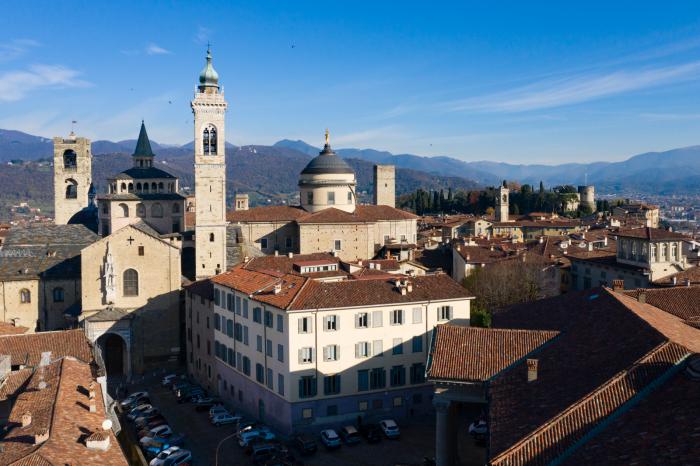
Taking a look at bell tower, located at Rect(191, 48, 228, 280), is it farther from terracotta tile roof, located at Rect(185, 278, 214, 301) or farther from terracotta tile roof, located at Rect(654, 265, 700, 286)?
terracotta tile roof, located at Rect(654, 265, 700, 286)

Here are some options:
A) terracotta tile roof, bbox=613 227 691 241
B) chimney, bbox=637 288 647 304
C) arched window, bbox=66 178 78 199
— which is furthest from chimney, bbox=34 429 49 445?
arched window, bbox=66 178 78 199

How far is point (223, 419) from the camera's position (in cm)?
4209

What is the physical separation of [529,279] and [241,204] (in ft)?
192

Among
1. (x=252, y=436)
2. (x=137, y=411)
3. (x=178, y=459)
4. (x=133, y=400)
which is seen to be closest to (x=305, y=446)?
(x=252, y=436)

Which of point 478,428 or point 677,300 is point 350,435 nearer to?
point 478,428

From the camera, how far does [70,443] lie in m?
23.9

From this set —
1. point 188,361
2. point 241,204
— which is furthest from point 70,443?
point 241,204

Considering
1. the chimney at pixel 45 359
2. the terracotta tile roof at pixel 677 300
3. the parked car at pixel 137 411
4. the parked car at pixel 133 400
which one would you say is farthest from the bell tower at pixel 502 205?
the chimney at pixel 45 359

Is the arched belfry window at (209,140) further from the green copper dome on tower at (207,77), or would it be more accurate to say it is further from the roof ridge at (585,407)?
the roof ridge at (585,407)

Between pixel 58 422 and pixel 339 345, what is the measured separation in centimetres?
1681

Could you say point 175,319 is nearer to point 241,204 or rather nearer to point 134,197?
point 134,197

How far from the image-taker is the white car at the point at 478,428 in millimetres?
36406

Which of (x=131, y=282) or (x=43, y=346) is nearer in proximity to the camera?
(x=43, y=346)

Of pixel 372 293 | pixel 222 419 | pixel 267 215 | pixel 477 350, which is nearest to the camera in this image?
pixel 477 350
